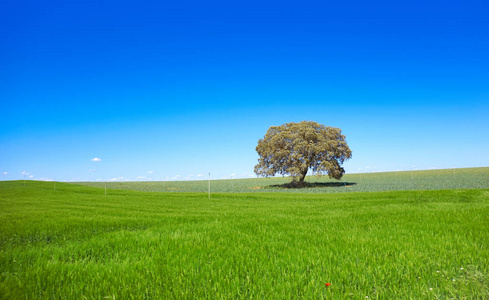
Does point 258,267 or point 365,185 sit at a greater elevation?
point 258,267

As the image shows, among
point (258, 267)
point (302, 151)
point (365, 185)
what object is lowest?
point (365, 185)

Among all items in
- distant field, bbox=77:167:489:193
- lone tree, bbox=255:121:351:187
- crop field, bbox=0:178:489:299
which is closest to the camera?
crop field, bbox=0:178:489:299

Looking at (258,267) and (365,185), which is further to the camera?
(365,185)

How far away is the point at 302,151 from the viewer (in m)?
55.0

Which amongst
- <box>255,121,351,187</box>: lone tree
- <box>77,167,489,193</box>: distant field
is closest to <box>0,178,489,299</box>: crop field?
<box>77,167,489,193</box>: distant field

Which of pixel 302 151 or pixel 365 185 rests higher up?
pixel 302 151

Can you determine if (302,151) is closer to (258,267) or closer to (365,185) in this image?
(365,185)

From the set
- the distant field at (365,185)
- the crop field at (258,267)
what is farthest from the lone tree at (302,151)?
the crop field at (258,267)

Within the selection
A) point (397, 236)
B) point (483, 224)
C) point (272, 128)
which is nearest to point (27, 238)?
point (397, 236)

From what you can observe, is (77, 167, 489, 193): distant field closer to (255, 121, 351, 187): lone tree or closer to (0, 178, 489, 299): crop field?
(255, 121, 351, 187): lone tree

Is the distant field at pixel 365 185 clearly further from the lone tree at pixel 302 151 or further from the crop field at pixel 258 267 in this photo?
the crop field at pixel 258 267

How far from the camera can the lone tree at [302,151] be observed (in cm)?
5453

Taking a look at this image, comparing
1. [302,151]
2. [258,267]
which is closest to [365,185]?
[302,151]

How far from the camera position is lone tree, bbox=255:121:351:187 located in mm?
54531
